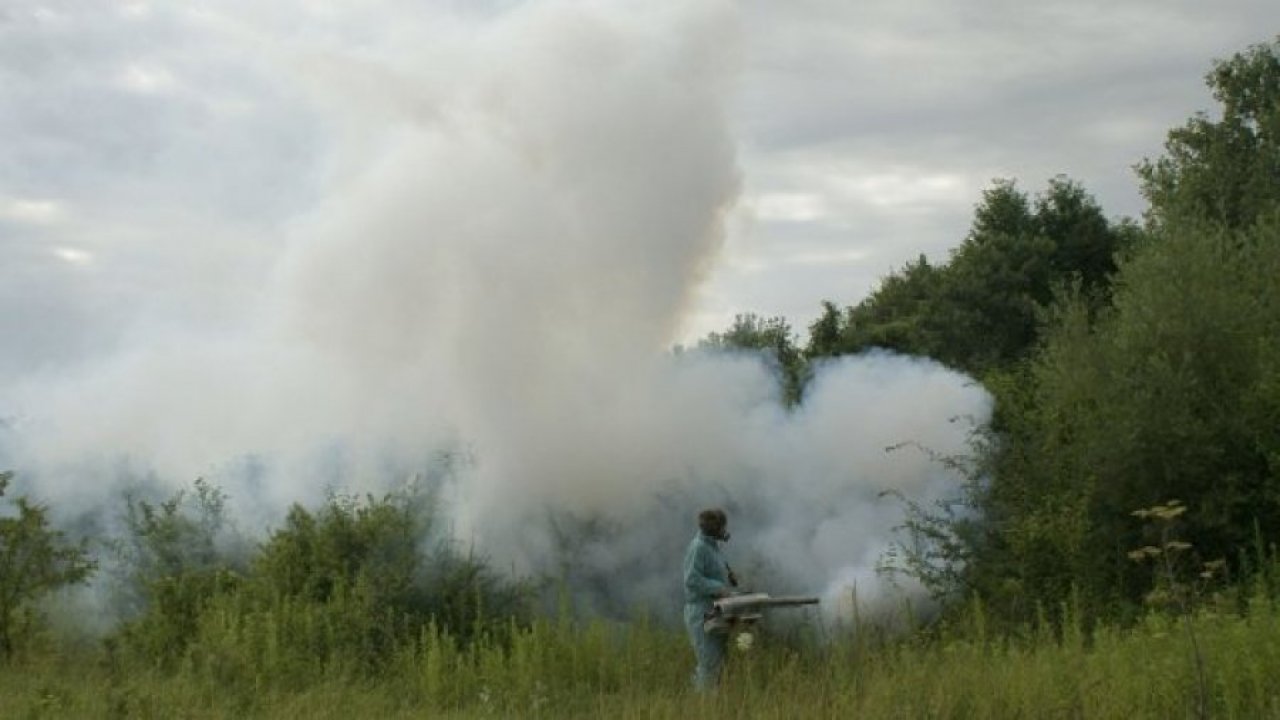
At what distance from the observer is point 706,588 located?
1357cm

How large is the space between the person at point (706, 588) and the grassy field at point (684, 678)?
0.20m

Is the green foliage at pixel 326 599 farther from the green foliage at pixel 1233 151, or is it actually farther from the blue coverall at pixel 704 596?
the green foliage at pixel 1233 151

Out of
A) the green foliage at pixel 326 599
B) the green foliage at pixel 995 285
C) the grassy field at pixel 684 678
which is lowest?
the grassy field at pixel 684 678

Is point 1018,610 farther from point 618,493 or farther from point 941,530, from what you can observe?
point 618,493

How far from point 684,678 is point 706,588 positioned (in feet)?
3.51

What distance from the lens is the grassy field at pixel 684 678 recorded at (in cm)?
1033

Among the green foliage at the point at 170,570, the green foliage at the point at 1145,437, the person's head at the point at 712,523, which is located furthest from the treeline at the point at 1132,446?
the green foliage at the point at 170,570

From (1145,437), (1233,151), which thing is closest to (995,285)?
(1233,151)

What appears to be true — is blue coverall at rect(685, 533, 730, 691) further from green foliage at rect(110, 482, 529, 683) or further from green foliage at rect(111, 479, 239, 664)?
green foliage at rect(111, 479, 239, 664)

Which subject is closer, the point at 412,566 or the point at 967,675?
the point at 967,675

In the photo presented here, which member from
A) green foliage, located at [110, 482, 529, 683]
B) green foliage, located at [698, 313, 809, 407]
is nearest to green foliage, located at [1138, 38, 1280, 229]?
green foliage, located at [698, 313, 809, 407]

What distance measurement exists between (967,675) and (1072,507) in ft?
14.8

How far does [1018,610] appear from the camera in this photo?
14961 mm

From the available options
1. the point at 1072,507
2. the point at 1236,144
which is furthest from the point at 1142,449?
the point at 1236,144
